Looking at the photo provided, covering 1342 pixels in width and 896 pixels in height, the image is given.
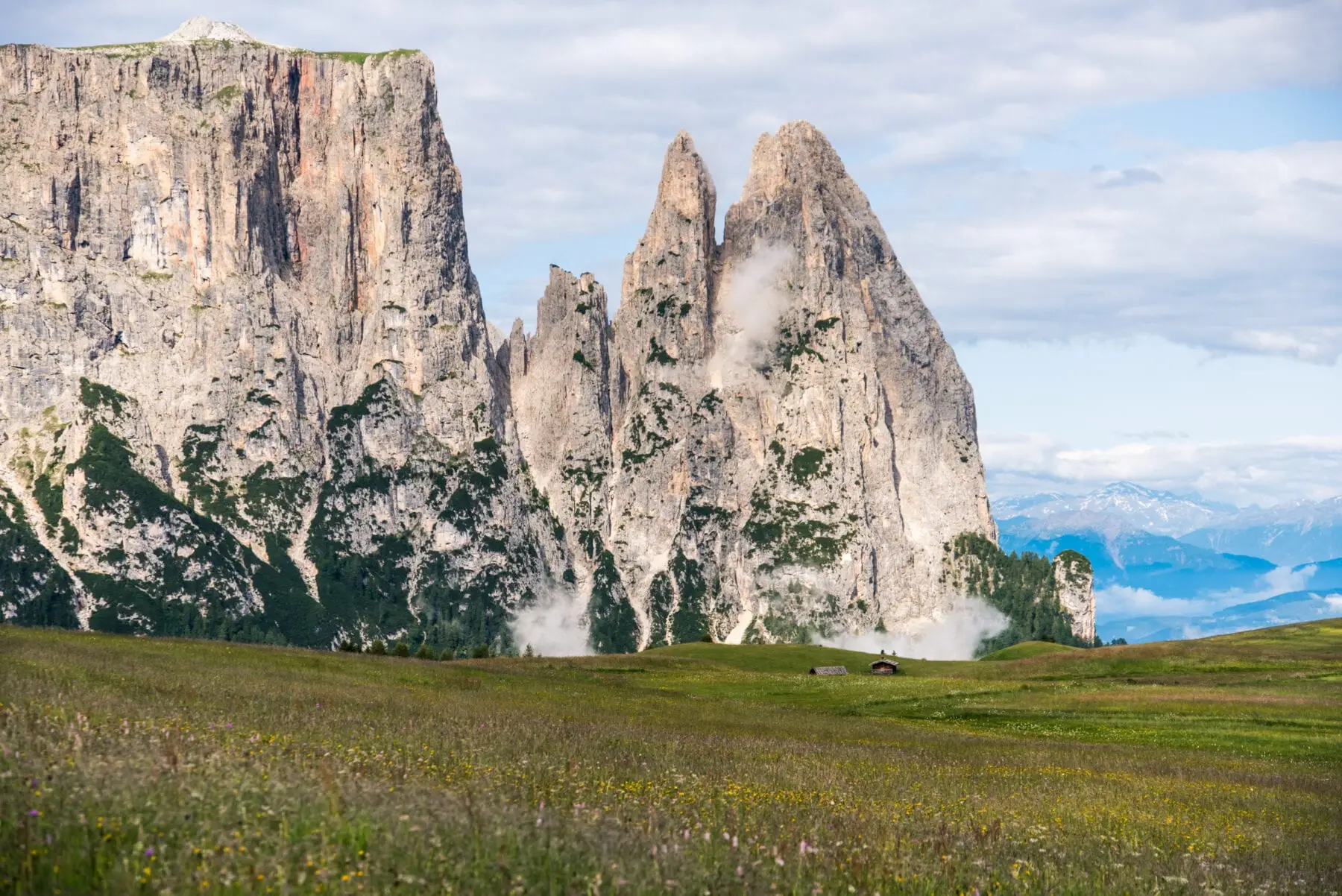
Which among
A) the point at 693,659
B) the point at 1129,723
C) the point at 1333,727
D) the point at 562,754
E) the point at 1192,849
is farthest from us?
the point at 693,659

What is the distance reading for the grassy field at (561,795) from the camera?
53.7 feet

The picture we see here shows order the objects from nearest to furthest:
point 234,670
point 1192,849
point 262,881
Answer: point 262,881 → point 1192,849 → point 234,670

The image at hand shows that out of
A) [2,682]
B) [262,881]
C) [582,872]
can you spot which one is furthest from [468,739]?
[262,881]

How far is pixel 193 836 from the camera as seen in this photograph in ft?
53.9

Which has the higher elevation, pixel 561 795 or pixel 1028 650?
pixel 561 795

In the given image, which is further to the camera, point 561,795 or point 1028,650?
point 1028,650

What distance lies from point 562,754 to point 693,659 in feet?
437

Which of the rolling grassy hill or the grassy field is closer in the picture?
the grassy field

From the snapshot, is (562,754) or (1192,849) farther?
(562,754)

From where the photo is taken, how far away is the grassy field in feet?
53.7

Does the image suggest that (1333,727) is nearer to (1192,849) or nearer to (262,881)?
(1192,849)

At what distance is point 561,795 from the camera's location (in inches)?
934

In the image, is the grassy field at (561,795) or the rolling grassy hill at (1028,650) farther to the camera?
the rolling grassy hill at (1028,650)

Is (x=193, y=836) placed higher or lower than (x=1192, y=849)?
higher
